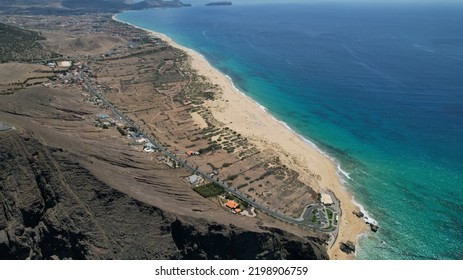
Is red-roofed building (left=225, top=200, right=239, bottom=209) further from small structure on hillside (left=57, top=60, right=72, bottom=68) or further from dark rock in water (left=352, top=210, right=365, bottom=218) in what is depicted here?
small structure on hillside (left=57, top=60, right=72, bottom=68)

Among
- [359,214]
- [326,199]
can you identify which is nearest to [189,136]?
[326,199]

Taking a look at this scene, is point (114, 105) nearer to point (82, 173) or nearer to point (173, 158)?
point (173, 158)

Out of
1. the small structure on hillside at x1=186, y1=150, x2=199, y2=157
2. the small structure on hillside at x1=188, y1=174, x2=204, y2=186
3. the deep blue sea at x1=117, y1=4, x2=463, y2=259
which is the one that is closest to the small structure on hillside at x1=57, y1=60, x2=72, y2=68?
the deep blue sea at x1=117, y1=4, x2=463, y2=259

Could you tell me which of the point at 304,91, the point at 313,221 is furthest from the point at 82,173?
the point at 304,91

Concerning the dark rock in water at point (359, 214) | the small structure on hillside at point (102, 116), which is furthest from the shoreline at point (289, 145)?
the small structure on hillside at point (102, 116)

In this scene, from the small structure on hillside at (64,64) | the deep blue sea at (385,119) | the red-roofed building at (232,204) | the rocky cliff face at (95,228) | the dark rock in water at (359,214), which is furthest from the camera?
the small structure on hillside at (64,64)

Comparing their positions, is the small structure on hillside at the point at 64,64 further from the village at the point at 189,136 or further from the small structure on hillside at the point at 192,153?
the small structure on hillside at the point at 192,153
